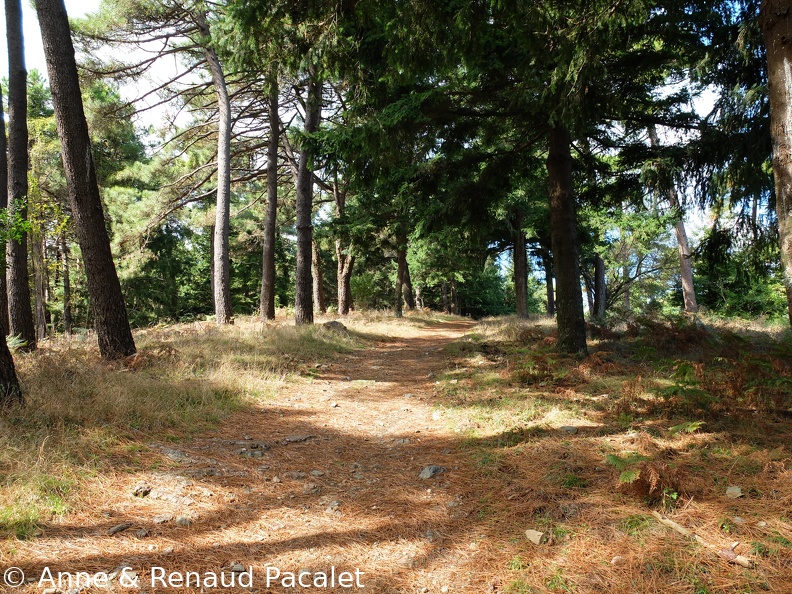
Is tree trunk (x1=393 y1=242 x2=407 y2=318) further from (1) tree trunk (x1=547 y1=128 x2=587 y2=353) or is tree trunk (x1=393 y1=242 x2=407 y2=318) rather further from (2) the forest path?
(2) the forest path

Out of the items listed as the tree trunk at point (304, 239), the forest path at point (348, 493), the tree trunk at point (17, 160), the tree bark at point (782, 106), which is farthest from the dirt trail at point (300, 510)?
the tree trunk at point (304, 239)

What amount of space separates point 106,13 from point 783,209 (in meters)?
14.0

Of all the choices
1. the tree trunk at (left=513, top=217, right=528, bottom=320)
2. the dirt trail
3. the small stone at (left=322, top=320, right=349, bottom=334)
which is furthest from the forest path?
the tree trunk at (left=513, top=217, right=528, bottom=320)

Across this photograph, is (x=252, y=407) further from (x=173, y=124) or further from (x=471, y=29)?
(x=173, y=124)

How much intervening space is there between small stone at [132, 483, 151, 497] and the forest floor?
0.02 m

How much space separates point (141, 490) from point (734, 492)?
13.2ft

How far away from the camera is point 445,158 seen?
8.46 meters

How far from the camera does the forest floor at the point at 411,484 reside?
2238 mm

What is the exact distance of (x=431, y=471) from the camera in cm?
364

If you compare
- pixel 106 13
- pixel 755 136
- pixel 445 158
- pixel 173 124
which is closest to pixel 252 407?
pixel 445 158

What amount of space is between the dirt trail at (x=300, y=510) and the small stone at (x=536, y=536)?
0.33 m

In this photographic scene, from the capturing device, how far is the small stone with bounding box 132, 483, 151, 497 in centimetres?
302

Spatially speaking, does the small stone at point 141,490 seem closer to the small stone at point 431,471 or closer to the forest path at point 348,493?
the forest path at point 348,493

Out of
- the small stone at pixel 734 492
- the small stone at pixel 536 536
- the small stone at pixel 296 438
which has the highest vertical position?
the small stone at pixel 734 492
